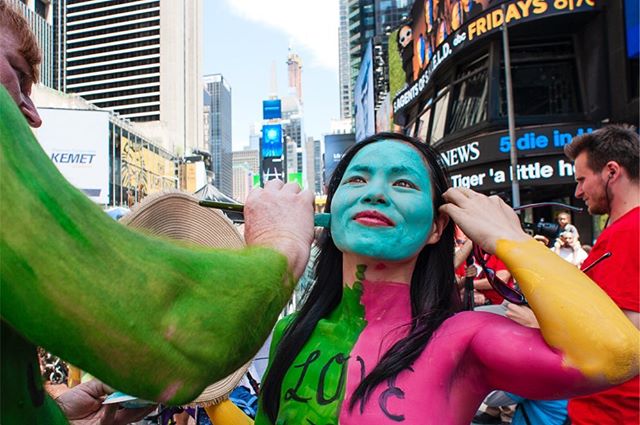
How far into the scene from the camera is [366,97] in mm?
41875

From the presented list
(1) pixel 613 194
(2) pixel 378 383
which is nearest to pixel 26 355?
(2) pixel 378 383

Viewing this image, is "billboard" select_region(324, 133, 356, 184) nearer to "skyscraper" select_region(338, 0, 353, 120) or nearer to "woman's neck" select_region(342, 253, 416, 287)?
"woman's neck" select_region(342, 253, 416, 287)

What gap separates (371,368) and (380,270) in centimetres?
37

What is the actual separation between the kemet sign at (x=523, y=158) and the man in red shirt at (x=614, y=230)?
1116 centimetres

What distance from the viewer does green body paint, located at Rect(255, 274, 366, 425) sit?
66.5 inches

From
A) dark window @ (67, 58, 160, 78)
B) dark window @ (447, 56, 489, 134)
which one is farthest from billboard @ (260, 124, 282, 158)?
dark window @ (67, 58, 160, 78)

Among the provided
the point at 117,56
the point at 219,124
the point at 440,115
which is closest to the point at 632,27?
the point at 440,115

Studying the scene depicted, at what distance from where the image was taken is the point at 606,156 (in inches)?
116

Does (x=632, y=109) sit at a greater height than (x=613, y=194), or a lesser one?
greater

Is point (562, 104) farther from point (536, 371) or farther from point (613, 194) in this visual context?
point (536, 371)

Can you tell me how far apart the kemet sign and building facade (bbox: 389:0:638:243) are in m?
0.03

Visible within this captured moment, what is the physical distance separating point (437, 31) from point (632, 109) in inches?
367

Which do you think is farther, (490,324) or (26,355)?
(490,324)

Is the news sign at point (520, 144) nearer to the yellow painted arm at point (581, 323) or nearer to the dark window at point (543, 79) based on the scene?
A: the dark window at point (543, 79)
